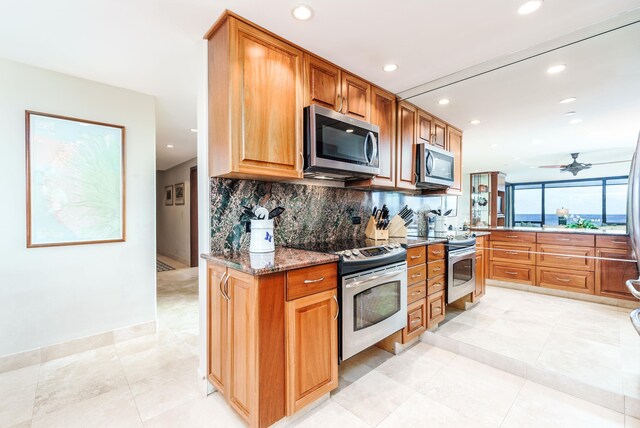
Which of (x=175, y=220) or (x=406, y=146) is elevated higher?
(x=406, y=146)

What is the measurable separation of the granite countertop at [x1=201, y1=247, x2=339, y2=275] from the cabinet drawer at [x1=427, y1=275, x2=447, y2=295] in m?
1.34

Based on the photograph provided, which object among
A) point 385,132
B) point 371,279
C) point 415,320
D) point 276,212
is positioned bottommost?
point 415,320

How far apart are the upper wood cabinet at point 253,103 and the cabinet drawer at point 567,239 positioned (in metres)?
3.61

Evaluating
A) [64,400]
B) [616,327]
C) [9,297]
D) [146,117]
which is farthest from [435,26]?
[9,297]

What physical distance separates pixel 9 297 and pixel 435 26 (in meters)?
3.76

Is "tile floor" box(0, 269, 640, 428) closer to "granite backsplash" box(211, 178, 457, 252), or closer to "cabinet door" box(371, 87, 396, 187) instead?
"granite backsplash" box(211, 178, 457, 252)

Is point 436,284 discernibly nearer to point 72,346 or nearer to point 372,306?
point 372,306

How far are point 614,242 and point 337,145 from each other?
345 centimetres

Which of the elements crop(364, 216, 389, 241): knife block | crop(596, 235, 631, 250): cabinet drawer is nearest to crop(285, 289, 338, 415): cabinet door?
crop(364, 216, 389, 241): knife block

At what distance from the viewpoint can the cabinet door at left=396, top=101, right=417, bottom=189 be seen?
9.20 ft

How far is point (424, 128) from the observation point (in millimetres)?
3117

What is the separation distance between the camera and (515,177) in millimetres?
4504

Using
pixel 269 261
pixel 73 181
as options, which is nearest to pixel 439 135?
pixel 269 261

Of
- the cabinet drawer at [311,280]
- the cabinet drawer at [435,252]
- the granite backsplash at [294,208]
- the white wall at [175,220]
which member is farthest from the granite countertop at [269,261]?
the white wall at [175,220]
